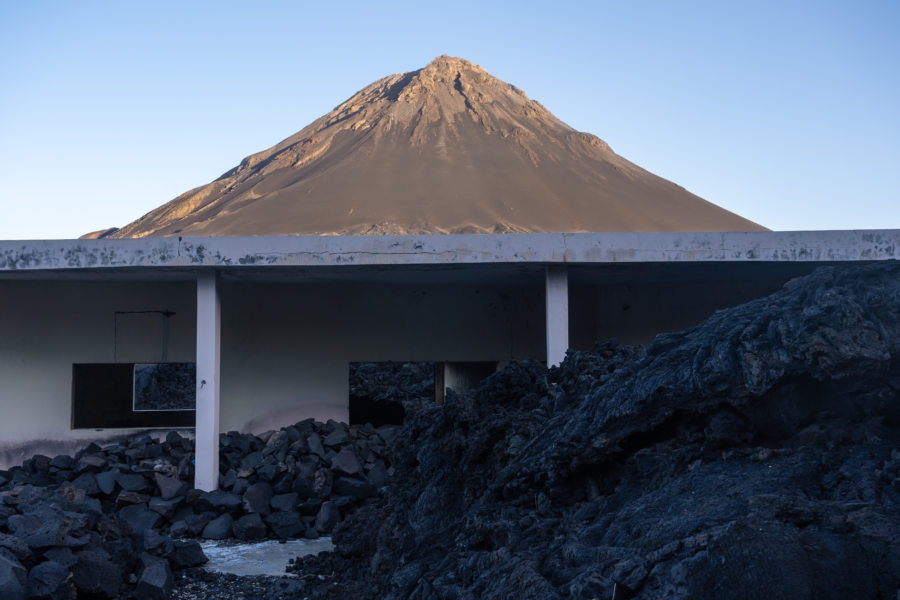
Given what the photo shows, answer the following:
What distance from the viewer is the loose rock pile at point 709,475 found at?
3178 millimetres

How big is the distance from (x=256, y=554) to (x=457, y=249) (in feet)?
12.3

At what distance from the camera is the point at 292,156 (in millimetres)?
25766

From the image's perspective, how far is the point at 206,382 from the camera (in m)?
9.37

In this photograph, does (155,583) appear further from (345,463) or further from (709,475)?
(709,475)

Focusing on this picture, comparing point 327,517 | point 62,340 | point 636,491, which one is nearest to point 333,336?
point 327,517

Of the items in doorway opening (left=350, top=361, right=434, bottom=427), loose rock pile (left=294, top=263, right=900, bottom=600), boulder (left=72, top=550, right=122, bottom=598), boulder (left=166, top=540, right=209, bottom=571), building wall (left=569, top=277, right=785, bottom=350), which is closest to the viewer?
loose rock pile (left=294, top=263, right=900, bottom=600)

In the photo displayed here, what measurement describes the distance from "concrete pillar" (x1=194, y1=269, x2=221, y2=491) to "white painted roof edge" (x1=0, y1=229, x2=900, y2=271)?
20.0 inches

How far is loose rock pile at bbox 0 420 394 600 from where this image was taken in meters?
6.24

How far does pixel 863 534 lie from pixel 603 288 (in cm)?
836

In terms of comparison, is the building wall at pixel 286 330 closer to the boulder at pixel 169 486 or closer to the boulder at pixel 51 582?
the boulder at pixel 169 486

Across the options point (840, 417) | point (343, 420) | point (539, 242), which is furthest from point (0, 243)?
point (840, 417)

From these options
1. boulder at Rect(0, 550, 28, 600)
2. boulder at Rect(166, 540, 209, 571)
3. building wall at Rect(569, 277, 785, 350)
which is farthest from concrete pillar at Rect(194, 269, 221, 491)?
building wall at Rect(569, 277, 785, 350)

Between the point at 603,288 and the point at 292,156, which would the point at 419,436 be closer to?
the point at 603,288

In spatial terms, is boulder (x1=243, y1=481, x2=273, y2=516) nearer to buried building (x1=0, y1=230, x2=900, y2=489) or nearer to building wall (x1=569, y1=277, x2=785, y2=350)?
buried building (x1=0, y1=230, x2=900, y2=489)
